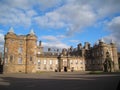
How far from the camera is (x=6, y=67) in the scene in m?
63.9

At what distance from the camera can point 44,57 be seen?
288 ft

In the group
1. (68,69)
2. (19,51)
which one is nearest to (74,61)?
(68,69)

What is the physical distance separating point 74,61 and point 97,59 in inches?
502

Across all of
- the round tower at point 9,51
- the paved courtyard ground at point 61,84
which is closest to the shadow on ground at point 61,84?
the paved courtyard ground at point 61,84

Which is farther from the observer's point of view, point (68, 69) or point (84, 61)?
point (84, 61)

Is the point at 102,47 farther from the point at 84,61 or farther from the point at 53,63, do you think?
the point at 53,63

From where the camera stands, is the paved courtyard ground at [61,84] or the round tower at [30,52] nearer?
the paved courtyard ground at [61,84]

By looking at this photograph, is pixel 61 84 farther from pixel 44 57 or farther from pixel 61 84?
pixel 44 57

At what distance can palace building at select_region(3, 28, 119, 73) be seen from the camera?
2589 inches

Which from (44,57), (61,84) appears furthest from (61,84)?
(44,57)

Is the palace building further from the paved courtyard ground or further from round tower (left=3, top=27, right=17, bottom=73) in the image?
the paved courtyard ground

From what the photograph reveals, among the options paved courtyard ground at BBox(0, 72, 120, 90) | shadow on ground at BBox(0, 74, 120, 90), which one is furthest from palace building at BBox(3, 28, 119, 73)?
shadow on ground at BBox(0, 74, 120, 90)

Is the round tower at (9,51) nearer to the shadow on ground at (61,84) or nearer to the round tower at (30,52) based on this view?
the round tower at (30,52)

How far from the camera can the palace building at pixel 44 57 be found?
216 feet
